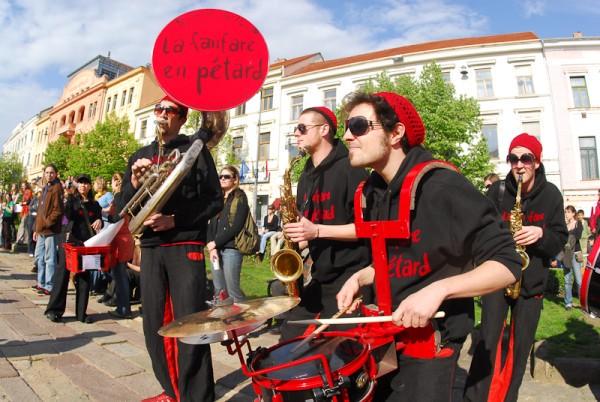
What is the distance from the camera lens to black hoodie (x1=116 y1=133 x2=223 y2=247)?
9.41 ft

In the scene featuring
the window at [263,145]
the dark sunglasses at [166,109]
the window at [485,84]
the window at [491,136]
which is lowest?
the dark sunglasses at [166,109]

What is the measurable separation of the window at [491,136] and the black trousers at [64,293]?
26069mm

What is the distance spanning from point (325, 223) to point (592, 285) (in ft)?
6.59

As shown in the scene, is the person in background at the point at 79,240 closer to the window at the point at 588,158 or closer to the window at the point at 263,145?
the window at the point at 263,145

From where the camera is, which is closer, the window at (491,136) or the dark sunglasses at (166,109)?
the dark sunglasses at (166,109)

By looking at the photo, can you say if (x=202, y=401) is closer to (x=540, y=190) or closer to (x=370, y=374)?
(x=370, y=374)

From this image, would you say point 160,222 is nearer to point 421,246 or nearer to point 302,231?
point 302,231

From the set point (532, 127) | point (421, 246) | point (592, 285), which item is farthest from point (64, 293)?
point (532, 127)

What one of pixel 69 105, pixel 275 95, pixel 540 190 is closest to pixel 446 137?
pixel 275 95

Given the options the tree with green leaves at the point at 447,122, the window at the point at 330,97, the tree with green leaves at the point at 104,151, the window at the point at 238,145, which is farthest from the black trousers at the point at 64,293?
the tree with green leaves at the point at 104,151

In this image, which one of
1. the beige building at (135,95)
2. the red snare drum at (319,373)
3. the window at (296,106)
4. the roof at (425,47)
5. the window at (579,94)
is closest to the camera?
the red snare drum at (319,373)

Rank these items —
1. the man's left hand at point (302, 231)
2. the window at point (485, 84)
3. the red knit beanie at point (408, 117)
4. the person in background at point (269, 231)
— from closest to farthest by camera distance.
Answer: the red knit beanie at point (408, 117), the man's left hand at point (302, 231), the person in background at point (269, 231), the window at point (485, 84)

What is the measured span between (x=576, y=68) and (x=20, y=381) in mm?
31830

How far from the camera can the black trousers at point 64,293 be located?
18.4 ft
